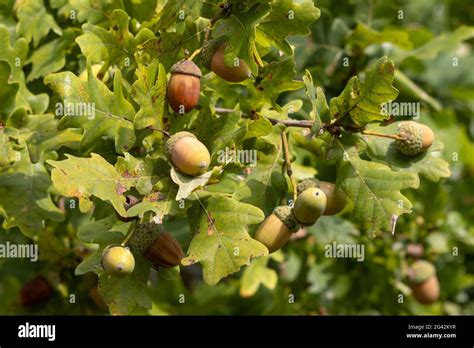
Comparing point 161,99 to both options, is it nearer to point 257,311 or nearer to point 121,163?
point 121,163

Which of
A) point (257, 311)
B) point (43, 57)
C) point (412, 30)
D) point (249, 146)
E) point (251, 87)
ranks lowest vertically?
point (257, 311)

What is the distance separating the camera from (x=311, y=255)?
3125 millimetres

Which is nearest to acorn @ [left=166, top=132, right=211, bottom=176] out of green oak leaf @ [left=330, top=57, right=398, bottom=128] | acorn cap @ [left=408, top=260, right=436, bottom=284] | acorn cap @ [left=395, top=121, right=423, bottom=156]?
green oak leaf @ [left=330, top=57, right=398, bottom=128]

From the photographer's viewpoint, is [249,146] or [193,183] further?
[249,146]

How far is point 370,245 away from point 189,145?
143 centimetres

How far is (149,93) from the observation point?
5.66 ft

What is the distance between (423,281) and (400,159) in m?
1.07

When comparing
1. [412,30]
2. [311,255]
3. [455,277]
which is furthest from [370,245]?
[412,30]

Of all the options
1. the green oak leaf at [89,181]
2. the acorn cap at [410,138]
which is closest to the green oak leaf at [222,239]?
the green oak leaf at [89,181]

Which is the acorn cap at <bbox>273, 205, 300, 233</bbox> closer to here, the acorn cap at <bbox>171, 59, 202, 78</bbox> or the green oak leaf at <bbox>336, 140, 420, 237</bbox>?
the green oak leaf at <bbox>336, 140, 420, 237</bbox>
